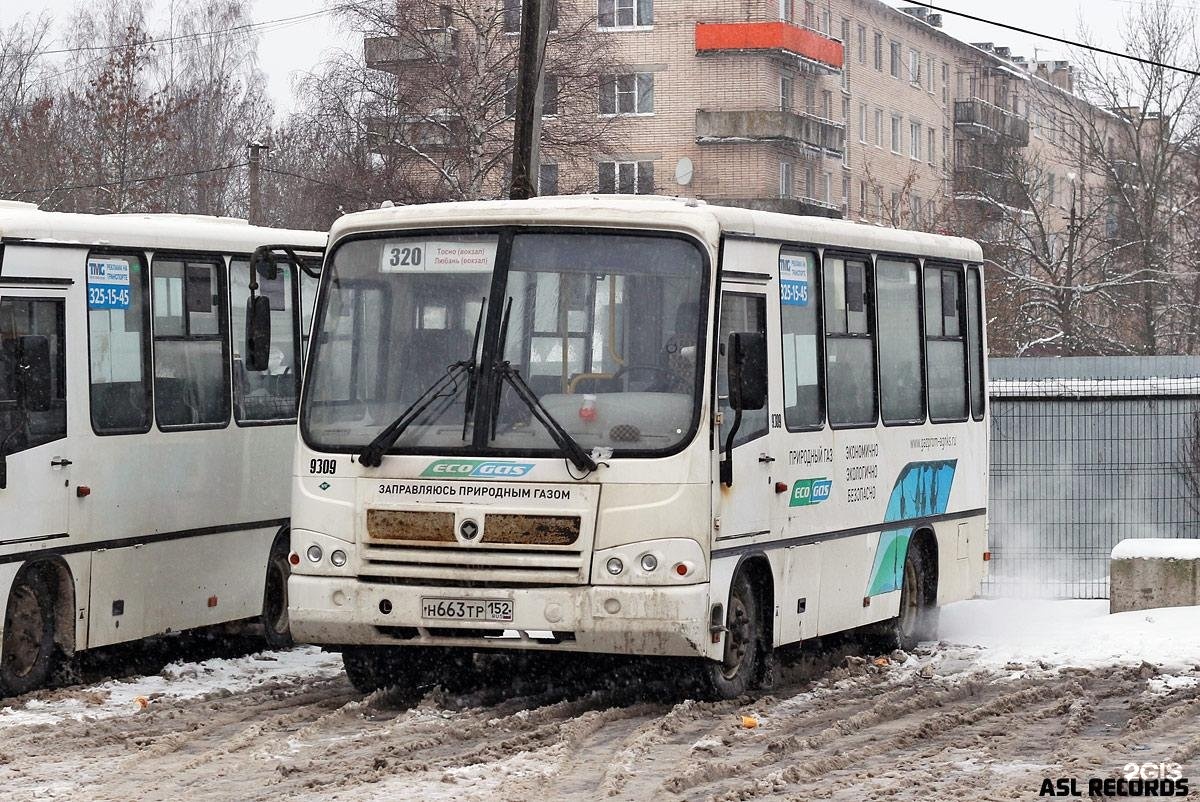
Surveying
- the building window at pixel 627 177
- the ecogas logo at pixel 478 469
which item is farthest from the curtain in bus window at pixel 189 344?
the building window at pixel 627 177

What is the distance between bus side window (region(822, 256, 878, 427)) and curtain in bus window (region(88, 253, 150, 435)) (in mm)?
4215

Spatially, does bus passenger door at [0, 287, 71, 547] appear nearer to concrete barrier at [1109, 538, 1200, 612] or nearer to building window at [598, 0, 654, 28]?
concrete barrier at [1109, 538, 1200, 612]

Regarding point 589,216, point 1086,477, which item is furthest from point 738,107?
point 589,216

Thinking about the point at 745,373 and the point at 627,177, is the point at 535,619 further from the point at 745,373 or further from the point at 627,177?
the point at 627,177

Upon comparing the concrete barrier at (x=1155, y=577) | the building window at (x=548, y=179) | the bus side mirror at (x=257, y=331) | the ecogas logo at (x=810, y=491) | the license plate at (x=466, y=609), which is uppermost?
the building window at (x=548, y=179)

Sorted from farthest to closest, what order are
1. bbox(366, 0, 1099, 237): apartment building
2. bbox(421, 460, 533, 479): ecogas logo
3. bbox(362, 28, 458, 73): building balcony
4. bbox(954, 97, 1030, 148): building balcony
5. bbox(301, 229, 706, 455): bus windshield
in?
bbox(954, 97, 1030, 148): building balcony < bbox(366, 0, 1099, 237): apartment building < bbox(362, 28, 458, 73): building balcony < bbox(301, 229, 706, 455): bus windshield < bbox(421, 460, 533, 479): ecogas logo

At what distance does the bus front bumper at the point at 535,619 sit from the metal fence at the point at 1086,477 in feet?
31.0

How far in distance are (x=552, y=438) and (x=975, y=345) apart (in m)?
5.99

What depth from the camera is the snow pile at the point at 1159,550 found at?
16281 mm

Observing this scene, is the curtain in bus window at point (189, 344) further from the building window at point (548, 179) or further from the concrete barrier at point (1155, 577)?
the building window at point (548, 179)

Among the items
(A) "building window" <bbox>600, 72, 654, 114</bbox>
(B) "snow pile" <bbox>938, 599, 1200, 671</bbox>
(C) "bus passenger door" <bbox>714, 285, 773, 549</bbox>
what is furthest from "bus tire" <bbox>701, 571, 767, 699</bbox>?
(A) "building window" <bbox>600, 72, 654, 114</bbox>

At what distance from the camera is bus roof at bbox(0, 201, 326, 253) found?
12266mm

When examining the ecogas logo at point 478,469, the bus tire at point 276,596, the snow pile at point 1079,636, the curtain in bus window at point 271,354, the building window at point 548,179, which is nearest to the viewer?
the ecogas logo at point 478,469

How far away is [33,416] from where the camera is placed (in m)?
12.2
